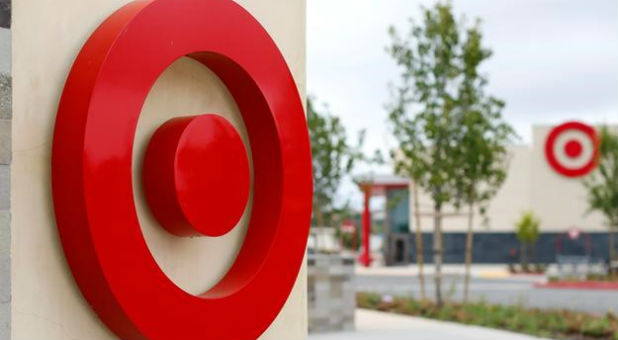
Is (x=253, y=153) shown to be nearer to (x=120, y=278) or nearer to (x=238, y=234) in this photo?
(x=238, y=234)

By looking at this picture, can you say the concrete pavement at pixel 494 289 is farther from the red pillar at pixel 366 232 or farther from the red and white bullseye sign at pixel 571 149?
the red and white bullseye sign at pixel 571 149

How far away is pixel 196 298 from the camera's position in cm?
357

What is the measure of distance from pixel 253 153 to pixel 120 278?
119 cm

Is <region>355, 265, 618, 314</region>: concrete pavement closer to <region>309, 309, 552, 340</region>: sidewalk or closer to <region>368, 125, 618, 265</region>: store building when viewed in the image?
<region>368, 125, 618, 265</region>: store building

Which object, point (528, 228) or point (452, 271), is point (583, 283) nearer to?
point (452, 271)

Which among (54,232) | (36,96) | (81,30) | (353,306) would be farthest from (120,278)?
(353,306)

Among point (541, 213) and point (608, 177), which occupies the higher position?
point (608, 177)

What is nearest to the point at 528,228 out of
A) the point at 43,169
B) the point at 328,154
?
the point at 328,154

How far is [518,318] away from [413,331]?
2.03 metres

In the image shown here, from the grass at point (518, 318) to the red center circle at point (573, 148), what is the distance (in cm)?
1818

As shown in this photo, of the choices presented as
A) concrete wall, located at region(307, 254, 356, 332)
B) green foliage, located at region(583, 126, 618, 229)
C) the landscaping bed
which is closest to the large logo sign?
concrete wall, located at region(307, 254, 356, 332)

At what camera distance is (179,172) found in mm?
3434

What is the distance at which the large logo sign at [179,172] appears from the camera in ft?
10.2

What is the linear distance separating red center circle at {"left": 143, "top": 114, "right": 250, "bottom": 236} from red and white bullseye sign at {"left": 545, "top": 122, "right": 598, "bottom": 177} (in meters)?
29.4
